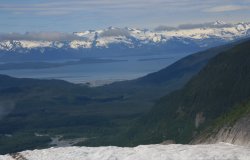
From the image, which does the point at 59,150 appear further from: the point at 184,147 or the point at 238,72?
the point at 238,72

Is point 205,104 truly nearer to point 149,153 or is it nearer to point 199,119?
point 199,119

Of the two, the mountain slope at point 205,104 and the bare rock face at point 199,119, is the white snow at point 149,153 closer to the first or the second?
the mountain slope at point 205,104

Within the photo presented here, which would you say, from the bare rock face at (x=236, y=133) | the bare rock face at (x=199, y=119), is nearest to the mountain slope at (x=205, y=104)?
the bare rock face at (x=199, y=119)

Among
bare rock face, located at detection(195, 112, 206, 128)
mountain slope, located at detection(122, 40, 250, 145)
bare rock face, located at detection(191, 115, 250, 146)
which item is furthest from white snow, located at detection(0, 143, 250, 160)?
bare rock face, located at detection(195, 112, 206, 128)

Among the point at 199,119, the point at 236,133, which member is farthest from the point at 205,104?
the point at 236,133

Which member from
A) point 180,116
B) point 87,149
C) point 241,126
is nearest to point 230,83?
point 180,116

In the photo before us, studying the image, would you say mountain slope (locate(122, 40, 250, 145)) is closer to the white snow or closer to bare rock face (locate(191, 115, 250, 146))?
bare rock face (locate(191, 115, 250, 146))
